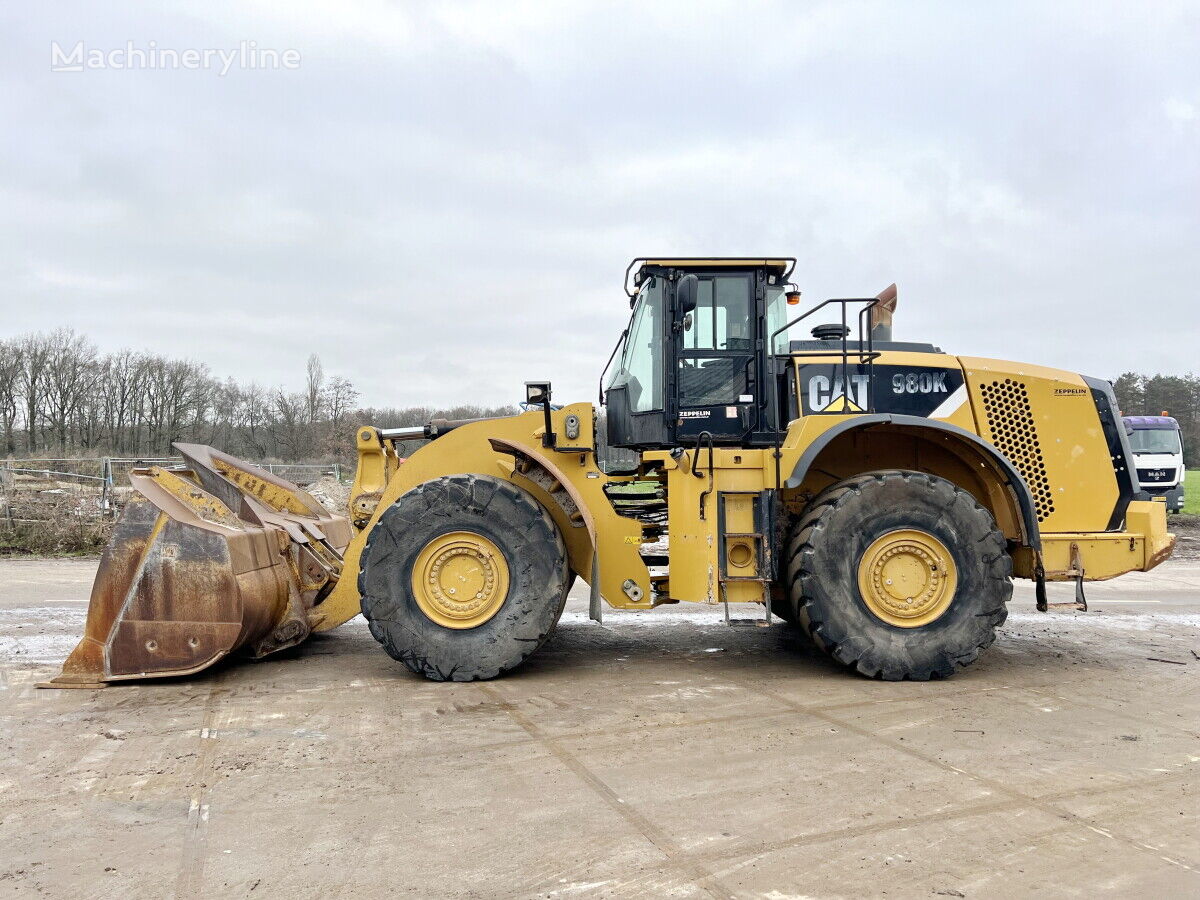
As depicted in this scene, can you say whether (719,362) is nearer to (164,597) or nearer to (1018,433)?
(1018,433)

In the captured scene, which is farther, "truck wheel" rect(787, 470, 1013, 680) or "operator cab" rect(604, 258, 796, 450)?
"operator cab" rect(604, 258, 796, 450)

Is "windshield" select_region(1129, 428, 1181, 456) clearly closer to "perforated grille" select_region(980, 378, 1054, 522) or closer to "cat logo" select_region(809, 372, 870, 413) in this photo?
"perforated grille" select_region(980, 378, 1054, 522)

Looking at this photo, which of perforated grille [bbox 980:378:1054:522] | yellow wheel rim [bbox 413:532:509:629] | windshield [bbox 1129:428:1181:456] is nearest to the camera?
yellow wheel rim [bbox 413:532:509:629]

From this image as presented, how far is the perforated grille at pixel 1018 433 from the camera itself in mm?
5719

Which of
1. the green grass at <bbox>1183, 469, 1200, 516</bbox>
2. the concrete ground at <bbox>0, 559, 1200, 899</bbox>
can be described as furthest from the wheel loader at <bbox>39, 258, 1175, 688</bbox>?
the green grass at <bbox>1183, 469, 1200, 516</bbox>

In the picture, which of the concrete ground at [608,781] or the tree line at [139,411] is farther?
the tree line at [139,411]

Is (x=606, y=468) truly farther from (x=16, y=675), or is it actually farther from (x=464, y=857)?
(x=16, y=675)

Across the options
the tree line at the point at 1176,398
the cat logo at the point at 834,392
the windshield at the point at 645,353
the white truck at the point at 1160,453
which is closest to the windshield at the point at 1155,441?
the white truck at the point at 1160,453

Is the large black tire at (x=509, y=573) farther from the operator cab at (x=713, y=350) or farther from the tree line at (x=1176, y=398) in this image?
the tree line at (x=1176, y=398)

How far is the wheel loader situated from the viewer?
5.25 metres

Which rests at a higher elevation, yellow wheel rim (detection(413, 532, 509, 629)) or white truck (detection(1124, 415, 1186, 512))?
white truck (detection(1124, 415, 1186, 512))

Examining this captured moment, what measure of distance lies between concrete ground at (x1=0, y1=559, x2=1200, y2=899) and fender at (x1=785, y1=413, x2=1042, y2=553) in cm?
99

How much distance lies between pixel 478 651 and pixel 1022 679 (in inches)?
134

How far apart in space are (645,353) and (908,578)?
225 cm
